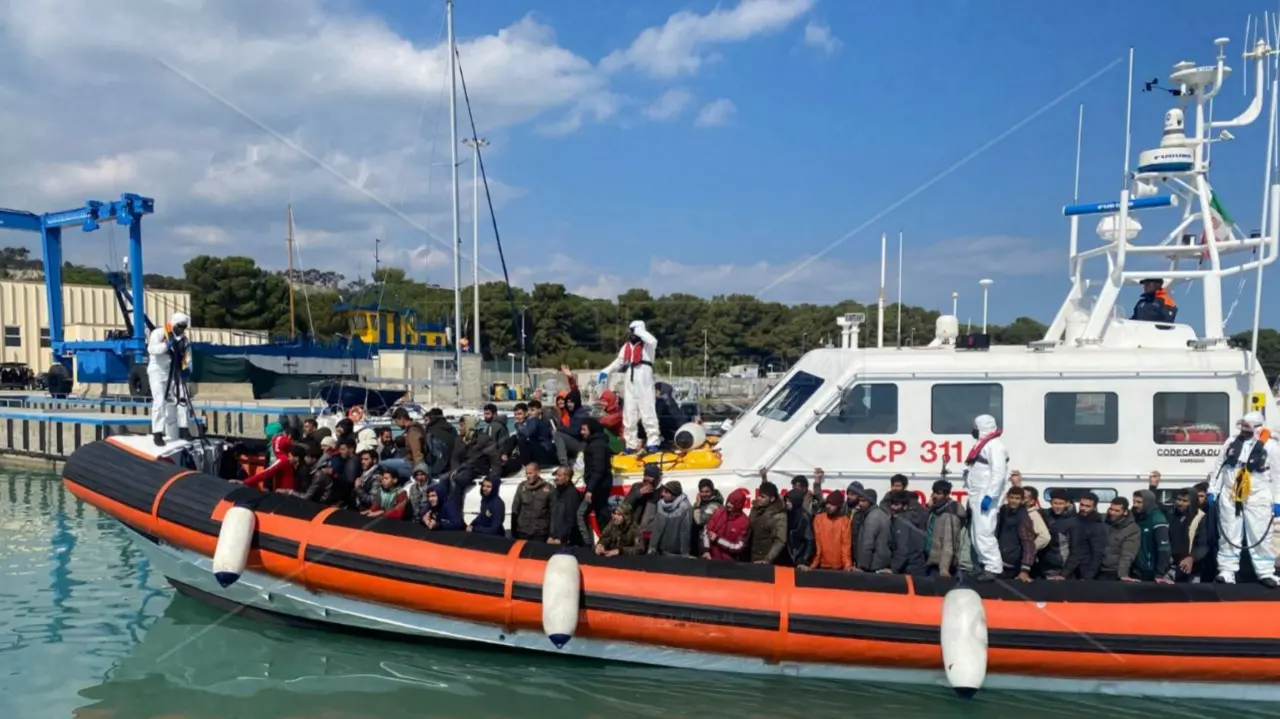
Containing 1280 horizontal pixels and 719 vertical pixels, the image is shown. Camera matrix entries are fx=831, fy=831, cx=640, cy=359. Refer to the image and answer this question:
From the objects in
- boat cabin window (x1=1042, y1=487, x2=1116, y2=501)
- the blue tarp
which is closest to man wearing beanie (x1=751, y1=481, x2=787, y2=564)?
boat cabin window (x1=1042, y1=487, x2=1116, y2=501)

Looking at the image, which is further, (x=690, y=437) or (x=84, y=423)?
(x=84, y=423)

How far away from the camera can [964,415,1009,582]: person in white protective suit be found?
17.3 ft

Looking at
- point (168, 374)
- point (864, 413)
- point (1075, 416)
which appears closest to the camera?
point (1075, 416)

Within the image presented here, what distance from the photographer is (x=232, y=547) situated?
5738 mm

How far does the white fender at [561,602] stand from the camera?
5316 mm

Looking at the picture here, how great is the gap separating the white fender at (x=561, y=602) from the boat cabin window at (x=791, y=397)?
2131mm

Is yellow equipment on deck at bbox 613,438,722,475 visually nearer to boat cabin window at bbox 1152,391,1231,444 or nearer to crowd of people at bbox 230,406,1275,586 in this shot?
crowd of people at bbox 230,406,1275,586

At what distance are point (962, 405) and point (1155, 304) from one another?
2.14m

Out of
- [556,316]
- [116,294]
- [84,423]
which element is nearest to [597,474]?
[84,423]

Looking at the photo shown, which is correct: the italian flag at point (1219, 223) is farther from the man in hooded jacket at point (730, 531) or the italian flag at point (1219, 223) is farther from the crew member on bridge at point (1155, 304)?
the man in hooded jacket at point (730, 531)

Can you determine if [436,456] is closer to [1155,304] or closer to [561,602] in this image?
[561,602]

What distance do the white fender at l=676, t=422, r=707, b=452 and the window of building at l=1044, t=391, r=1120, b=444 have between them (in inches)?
103

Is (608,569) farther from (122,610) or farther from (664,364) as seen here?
(664,364)

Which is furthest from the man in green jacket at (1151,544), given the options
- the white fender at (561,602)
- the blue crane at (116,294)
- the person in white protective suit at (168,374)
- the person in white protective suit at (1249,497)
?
the blue crane at (116,294)
